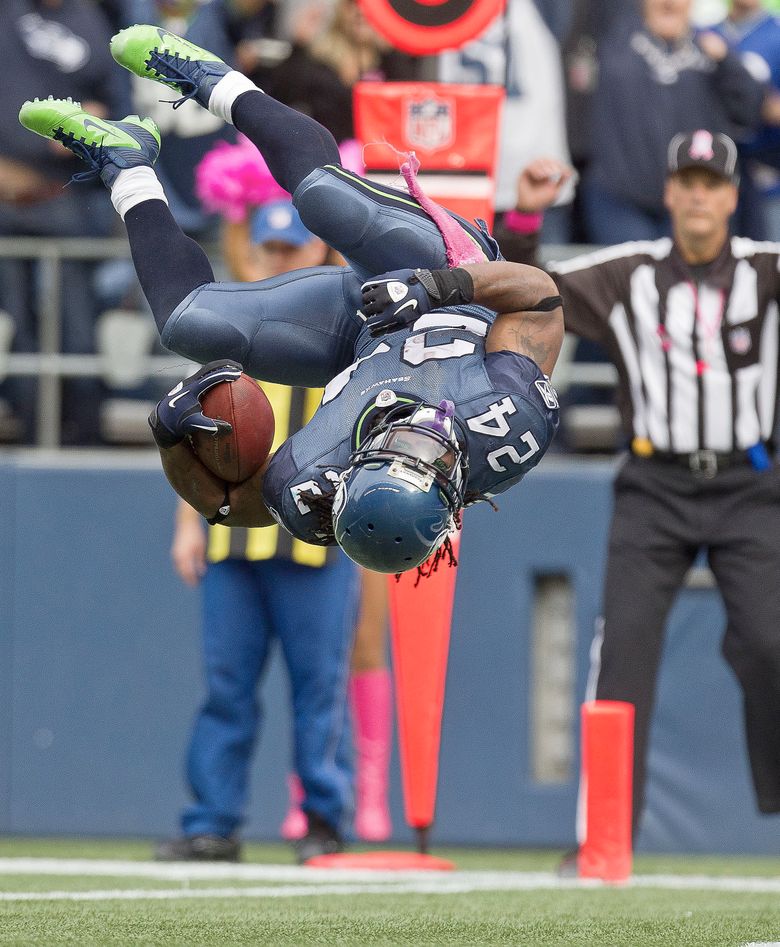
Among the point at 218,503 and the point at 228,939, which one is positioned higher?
the point at 218,503

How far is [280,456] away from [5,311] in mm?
3378

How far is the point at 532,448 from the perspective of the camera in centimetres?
432

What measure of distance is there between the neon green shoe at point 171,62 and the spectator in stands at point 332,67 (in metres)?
2.41

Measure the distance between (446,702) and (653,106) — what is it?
99.2 inches

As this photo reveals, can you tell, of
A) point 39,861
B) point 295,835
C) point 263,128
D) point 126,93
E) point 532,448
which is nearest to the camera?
point 532,448

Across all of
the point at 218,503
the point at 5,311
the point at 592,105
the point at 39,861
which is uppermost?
the point at 592,105

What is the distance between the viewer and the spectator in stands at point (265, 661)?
19.6 feet

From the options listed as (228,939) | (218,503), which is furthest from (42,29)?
(228,939)

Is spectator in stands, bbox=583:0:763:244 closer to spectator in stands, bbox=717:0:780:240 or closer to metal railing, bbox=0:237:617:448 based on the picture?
spectator in stands, bbox=717:0:780:240

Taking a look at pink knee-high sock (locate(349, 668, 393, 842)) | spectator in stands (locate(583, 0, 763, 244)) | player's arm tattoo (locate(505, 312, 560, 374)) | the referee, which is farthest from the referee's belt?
spectator in stands (locate(583, 0, 763, 244))

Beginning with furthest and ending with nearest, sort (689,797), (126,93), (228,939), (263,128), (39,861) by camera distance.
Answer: (126,93)
(689,797)
(39,861)
(263,128)
(228,939)

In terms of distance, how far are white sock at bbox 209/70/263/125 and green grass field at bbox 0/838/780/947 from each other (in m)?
2.01

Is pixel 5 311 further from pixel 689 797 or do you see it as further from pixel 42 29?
pixel 689 797

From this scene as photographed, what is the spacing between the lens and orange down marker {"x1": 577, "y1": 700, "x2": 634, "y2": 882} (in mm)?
5402
